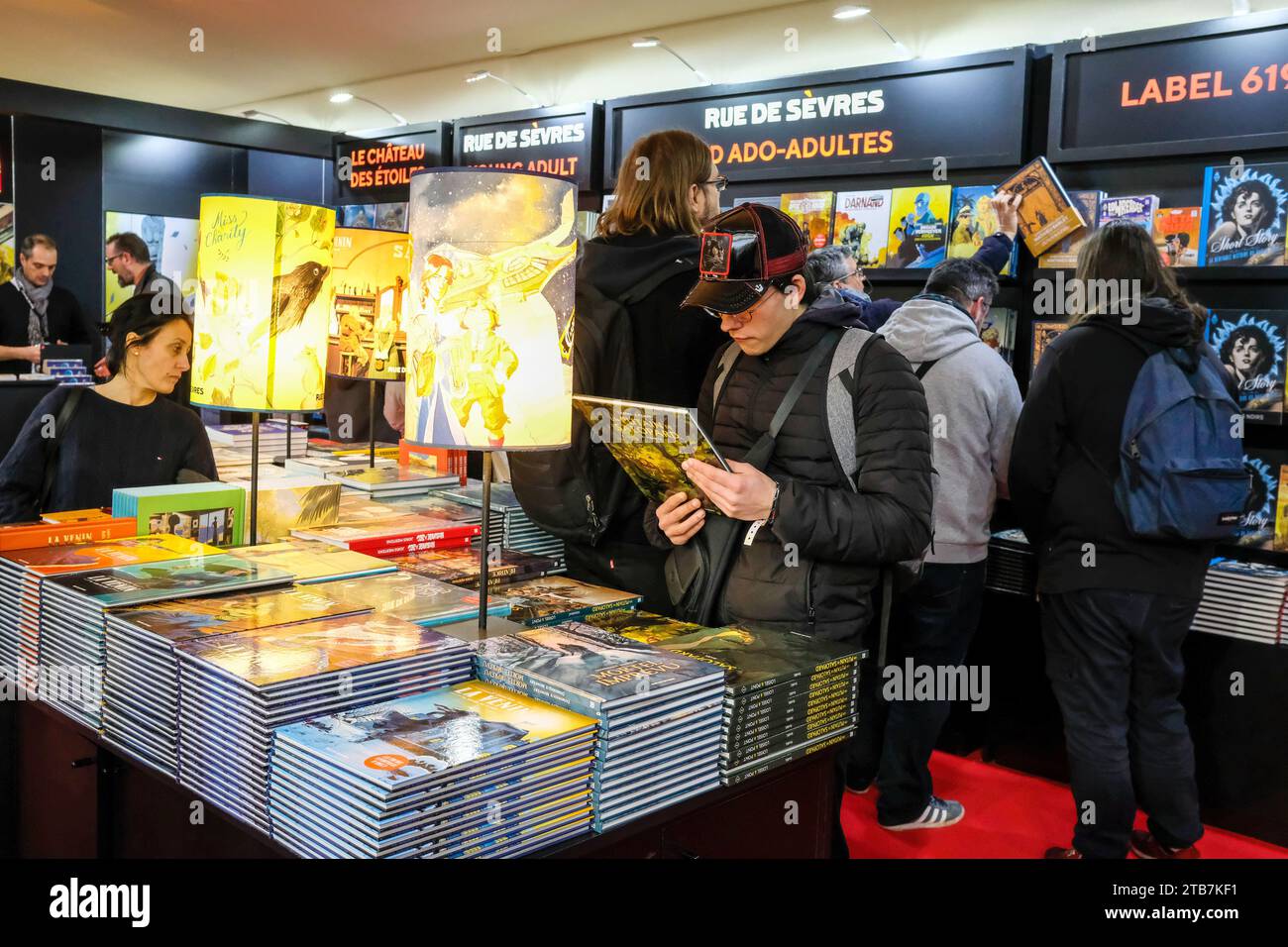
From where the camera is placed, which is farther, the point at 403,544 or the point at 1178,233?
the point at 1178,233

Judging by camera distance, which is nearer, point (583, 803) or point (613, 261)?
point (583, 803)

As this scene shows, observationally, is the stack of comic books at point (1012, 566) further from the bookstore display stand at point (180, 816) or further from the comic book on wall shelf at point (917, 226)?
the bookstore display stand at point (180, 816)

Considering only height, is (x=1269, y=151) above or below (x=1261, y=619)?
above

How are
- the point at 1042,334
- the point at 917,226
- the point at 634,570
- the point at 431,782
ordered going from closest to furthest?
the point at 431,782
the point at 634,570
the point at 1042,334
the point at 917,226

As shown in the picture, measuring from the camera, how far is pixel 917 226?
14.5 ft

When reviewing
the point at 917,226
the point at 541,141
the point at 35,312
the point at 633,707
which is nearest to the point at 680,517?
the point at 633,707

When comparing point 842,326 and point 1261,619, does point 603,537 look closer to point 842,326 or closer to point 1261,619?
point 842,326

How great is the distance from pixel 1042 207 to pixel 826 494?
8.33 feet

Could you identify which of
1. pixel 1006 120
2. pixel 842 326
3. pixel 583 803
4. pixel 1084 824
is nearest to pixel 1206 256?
pixel 1006 120

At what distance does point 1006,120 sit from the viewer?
4.23 meters

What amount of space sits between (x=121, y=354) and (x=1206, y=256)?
11.2ft

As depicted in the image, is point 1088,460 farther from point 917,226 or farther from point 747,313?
point 917,226

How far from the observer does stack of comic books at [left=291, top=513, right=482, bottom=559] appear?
2.31 meters
